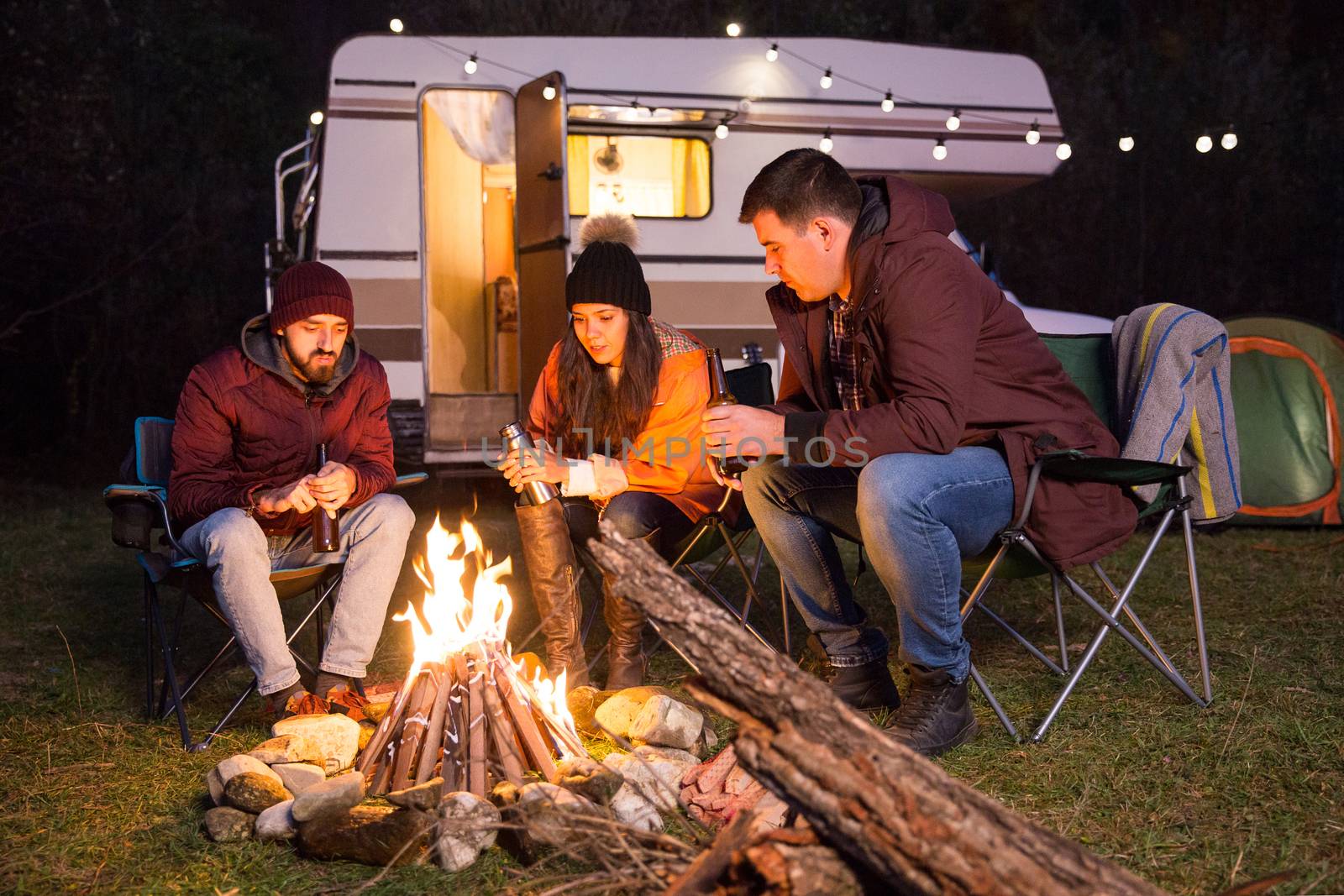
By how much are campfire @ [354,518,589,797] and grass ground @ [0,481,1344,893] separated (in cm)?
29

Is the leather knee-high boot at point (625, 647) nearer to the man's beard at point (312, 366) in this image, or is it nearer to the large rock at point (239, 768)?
the man's beard at point (312, 366)

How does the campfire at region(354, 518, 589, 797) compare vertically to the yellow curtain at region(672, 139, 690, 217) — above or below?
below

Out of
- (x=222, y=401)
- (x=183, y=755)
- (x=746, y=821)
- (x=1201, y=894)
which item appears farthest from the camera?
(x=222, y=401)

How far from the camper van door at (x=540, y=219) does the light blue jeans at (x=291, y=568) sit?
8.25 ft

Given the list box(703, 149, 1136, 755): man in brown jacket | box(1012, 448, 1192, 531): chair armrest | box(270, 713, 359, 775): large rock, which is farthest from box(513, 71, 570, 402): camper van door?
box(1012, 448, 1192, 531): chair armrest

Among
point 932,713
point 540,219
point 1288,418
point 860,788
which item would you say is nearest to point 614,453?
point 932,713

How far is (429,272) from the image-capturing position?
6117 mm

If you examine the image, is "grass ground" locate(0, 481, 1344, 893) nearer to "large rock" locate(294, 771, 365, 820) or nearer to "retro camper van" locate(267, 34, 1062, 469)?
"large rock" locate(294, 771, 365, 820)

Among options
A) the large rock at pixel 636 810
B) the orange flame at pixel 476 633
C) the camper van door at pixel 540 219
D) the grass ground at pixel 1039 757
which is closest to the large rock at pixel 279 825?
the grass ground at pixel 1039 757

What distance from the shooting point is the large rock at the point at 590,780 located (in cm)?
214

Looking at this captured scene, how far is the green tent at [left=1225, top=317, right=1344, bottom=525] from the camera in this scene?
17.8ft

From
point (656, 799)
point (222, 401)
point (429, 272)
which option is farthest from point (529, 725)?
point (429, 272)

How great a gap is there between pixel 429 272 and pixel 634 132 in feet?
4.51

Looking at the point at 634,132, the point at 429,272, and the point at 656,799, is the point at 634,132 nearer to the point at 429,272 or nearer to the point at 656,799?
the point at 429,272
